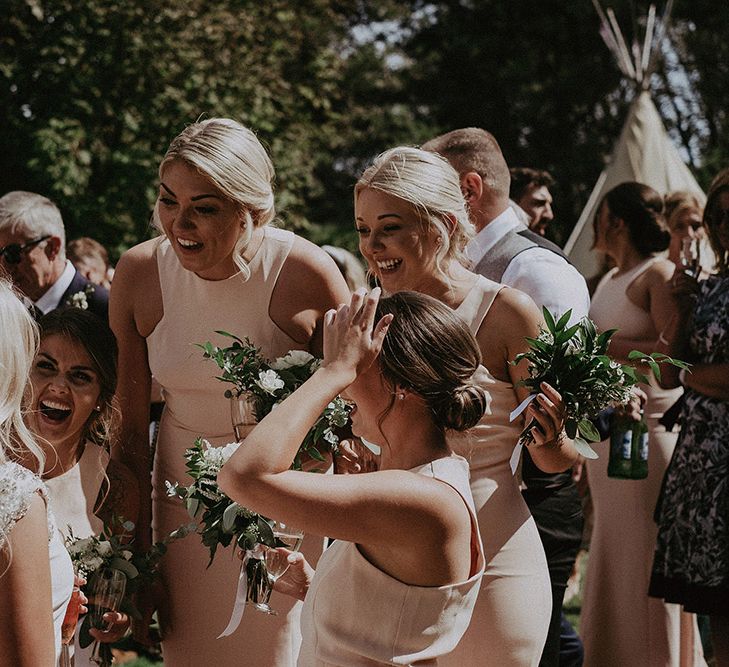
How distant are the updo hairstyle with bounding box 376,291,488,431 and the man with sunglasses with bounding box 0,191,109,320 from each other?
314 cm

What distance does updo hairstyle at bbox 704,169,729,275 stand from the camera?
5.06 metres

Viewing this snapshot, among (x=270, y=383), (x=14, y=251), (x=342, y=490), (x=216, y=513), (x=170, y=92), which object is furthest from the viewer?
(x=170, y=92)

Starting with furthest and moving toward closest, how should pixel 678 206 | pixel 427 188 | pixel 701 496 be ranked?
pixel 678 206 → pixel 701 496 → pixel 427 188

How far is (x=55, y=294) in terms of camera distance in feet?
18.4

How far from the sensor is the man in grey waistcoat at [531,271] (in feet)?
13.8

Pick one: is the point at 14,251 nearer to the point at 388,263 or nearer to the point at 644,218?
the point at 388,263

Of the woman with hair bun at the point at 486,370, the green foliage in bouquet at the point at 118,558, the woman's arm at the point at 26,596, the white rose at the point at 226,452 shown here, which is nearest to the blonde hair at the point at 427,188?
the woman with hair bun at the point at 486,370

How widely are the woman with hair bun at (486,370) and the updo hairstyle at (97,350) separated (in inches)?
39.3

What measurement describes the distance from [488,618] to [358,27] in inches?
857

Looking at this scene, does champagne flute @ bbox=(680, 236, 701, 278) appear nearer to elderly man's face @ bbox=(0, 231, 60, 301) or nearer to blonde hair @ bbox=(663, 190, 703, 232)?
blonde hair @ bbox=(663, 190, 703, 232)

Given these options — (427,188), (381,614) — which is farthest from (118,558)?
(427,188)

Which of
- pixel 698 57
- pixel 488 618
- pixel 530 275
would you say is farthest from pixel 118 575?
pixel 698 57

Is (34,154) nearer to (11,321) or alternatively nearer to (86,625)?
(86,625)

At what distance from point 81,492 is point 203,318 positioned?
75 centimetres
